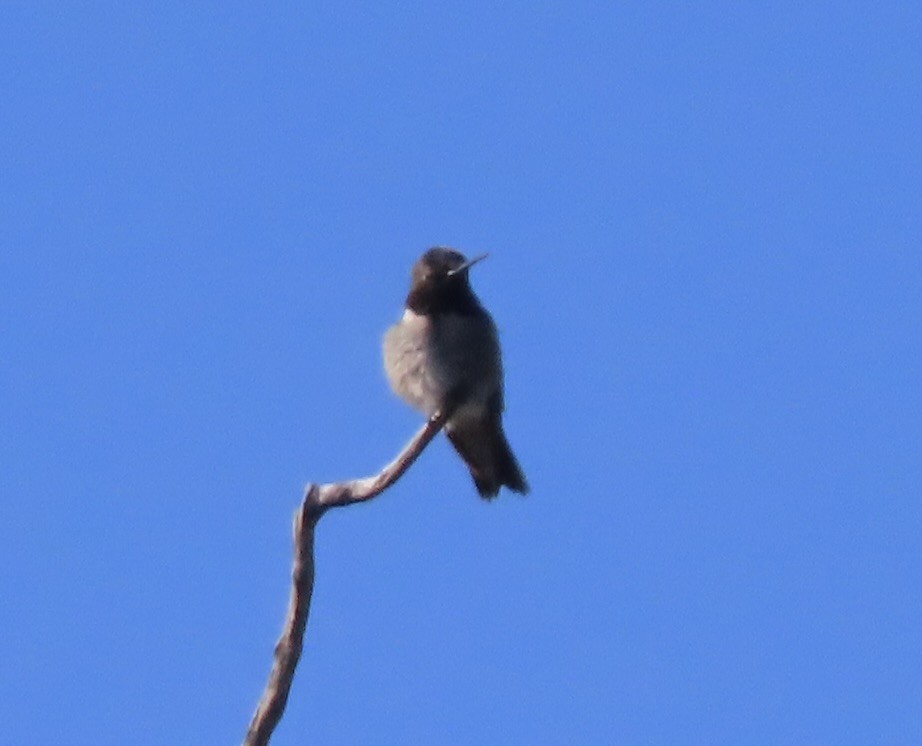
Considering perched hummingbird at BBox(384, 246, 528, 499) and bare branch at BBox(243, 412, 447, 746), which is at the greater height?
perched hummingbird at BBox(384, 246, 528, 499)

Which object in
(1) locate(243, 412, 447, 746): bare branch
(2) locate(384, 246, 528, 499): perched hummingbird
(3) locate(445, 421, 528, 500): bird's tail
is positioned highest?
(2) locate(384, 246, 528, 499): perched hummingbird

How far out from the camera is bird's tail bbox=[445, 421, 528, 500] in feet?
32.4

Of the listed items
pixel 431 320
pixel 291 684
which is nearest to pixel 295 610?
pixel 291 684

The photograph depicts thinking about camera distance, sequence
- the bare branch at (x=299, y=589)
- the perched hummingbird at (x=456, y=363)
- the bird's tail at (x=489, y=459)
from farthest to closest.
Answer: the bird's tail at (x=489, y=459) → the perched hummingbird at (x=456, y=363) → the bare branch at (x=299, y=589)

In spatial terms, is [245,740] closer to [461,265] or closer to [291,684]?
[291,684]

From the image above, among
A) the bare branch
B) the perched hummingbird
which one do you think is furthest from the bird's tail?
the bare branch

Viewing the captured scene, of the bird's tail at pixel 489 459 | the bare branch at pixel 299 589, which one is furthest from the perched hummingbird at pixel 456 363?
the bare branch at pixel 299 589

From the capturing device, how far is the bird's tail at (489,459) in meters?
9.89

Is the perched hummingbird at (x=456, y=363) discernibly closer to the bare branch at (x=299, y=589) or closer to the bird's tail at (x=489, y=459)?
the bird's tail at (x=489, y=459)

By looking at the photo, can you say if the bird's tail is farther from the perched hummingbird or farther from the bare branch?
the bare branch

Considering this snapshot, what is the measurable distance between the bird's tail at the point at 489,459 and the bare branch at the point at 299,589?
242 cm

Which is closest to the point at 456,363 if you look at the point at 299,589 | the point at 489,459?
the point at 489,459

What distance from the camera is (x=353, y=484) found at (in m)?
7.17

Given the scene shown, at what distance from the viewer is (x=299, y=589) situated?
6742mm
